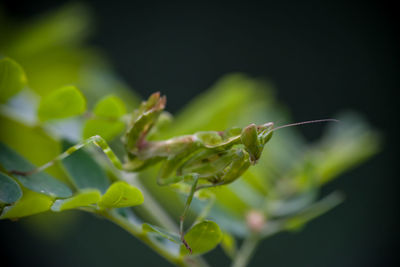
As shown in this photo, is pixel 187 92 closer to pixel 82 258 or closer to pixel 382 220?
pixel 82 258

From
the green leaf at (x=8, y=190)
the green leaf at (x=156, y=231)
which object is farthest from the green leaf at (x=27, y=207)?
the green leaf at (x=156, y=231)

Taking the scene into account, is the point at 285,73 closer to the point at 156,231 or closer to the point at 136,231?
the point at 136,231

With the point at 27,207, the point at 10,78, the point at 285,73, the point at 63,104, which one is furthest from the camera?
the point at 285,73

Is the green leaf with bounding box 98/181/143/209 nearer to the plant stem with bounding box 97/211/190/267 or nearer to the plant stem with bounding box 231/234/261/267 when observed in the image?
the plant stem with bounding box 97/211/190/267

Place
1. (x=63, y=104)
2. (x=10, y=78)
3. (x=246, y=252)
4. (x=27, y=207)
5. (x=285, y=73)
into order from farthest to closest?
(x=285, y=73) → (x=246, y=252) → (x=63, y=104) → (x=10, y=78) → (x=27, y=207)

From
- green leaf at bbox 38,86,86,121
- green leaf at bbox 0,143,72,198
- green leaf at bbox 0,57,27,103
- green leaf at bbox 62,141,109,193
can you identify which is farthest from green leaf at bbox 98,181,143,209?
green leaf at bbox 0,57,27,103

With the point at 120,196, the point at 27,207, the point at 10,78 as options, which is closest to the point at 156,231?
the point at 120,196

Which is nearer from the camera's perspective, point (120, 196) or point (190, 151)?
point (120, 196)

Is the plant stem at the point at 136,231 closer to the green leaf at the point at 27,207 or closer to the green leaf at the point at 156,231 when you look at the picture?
the green leaf at the point at 156,231
